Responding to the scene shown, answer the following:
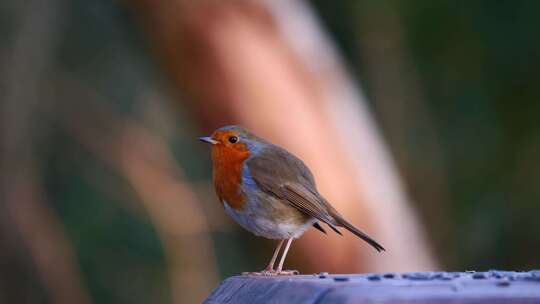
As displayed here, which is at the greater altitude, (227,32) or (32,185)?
(227,32)

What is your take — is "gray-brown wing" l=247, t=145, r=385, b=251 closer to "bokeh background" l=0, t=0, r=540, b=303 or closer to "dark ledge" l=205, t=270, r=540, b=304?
"dark ledge" l=205, t=270, r=540, b=304

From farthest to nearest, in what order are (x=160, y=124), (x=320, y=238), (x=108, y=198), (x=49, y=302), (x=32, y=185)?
1. (x=160, y=124)
2. (x=108, y=198)
3. (x=49, y=302)
4. (x=32, y=185)
5. (x=320, y=238)

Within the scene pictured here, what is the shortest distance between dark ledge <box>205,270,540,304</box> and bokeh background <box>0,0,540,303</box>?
13.7 ft

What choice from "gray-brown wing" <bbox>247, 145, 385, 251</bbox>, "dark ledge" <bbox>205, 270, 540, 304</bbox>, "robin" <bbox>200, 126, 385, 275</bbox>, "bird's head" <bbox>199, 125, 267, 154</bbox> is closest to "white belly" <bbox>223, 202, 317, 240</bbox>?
"robin" <bbox>200, 126, 385, 275</bbox>

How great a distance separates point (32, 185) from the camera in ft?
27.5

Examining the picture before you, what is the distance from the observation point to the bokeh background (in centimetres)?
720

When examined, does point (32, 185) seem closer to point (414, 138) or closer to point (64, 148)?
point (64, 148)

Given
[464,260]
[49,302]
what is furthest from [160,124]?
[464,260]

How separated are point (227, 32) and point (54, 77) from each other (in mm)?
2917

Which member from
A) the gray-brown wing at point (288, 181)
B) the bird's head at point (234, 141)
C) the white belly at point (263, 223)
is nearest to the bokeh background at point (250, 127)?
the bird's head at point (234, 141)

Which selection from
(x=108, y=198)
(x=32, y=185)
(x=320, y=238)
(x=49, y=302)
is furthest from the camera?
(x=108, y=198)

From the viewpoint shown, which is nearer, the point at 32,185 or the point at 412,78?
the point at 32,185

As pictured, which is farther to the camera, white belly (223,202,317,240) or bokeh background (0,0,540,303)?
bokeh background (0,0,540,303)

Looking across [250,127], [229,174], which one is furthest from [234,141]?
[250,127]
